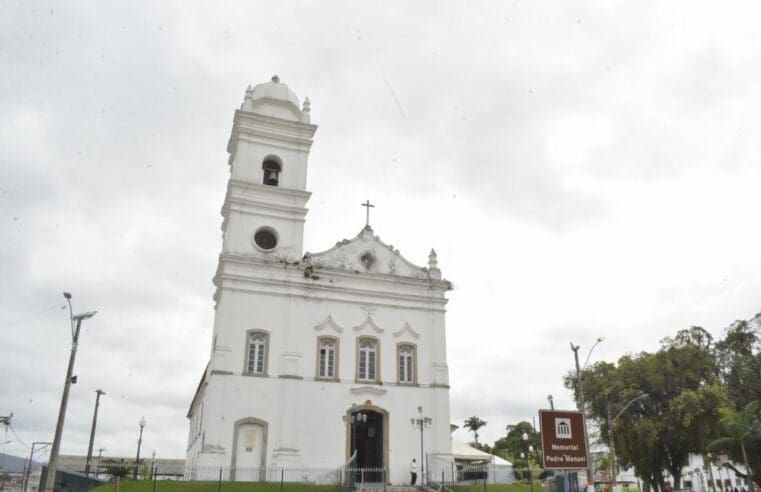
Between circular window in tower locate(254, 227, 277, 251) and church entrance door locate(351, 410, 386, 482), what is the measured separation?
8538mm

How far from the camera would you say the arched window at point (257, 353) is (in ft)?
89.9

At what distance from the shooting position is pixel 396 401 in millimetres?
28500

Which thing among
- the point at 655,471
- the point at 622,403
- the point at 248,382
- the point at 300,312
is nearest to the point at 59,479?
the point at 248,382

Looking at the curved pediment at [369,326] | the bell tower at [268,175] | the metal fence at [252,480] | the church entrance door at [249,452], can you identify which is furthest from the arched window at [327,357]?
the bell tower at [268,175]

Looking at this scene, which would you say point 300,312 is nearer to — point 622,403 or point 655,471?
point 622,403

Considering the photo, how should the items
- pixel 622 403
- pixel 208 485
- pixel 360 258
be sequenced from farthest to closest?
pixel 622 403
pixel 360 258
pixel 208 485

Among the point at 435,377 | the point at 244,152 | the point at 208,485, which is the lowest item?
the point at 208,485

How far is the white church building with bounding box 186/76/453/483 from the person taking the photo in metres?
26.5

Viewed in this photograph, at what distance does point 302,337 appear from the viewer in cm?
2844

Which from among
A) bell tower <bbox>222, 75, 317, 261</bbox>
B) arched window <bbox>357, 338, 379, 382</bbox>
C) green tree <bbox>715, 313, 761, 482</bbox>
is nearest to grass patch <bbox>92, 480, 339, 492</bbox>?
arched window <bbox>357, 338, 379, 382</bbox>

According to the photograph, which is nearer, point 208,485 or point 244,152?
point 208,485

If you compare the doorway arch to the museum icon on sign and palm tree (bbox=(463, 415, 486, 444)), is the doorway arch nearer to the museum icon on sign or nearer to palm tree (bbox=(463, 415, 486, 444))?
the museum icon on sign

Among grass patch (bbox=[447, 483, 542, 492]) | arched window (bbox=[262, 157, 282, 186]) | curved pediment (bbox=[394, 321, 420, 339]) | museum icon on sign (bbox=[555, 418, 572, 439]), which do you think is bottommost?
grass patch (bbox=[447, 483, 542, 492])

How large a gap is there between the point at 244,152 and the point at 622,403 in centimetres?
2498
